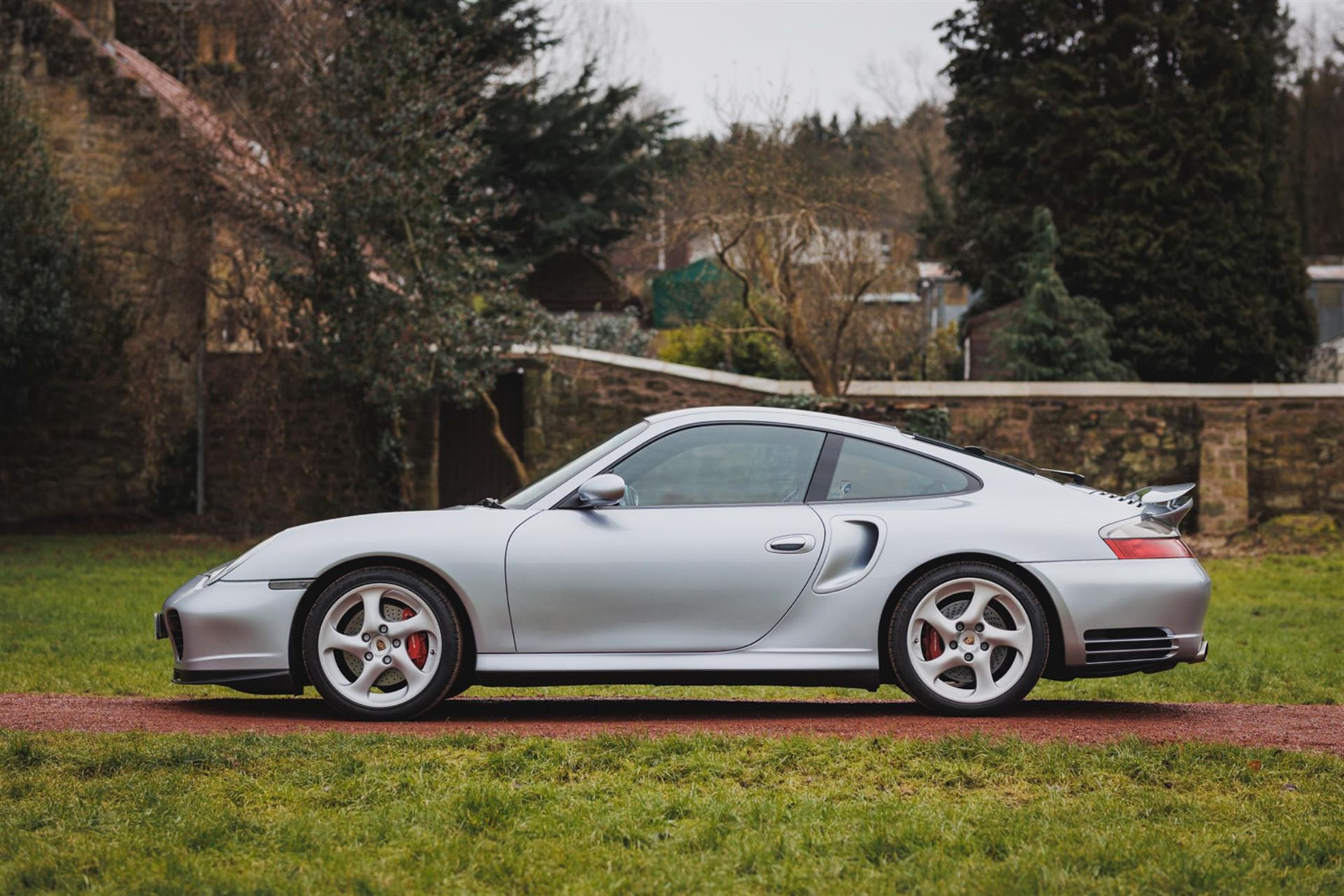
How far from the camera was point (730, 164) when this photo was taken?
27.7 meters

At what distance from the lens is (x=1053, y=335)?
2697 centimetres

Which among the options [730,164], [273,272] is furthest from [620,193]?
[273,272]

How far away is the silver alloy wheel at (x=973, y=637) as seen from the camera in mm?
6207

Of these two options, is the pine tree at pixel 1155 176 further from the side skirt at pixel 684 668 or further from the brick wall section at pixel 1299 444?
the side skirt at pixel 684 668

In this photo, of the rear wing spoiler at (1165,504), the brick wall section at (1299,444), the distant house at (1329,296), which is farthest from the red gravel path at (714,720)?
the distant house at (1329,296)

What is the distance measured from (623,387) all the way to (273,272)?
530 cm

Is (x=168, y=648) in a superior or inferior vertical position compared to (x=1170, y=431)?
inferior

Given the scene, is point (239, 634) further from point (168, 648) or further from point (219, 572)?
point (168, 648)

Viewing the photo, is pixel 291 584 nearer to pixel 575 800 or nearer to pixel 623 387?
pixel 575 800

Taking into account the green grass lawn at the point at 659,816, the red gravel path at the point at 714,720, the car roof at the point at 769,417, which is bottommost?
the red gravel path at the point at 714,720

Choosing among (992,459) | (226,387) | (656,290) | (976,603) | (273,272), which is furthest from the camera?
(656,290)

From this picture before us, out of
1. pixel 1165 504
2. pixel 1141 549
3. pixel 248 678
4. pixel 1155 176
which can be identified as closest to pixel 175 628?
pixel 248 678

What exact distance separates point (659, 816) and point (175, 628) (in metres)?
2.87

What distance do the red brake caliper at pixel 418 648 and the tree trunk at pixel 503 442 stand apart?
15.8 m
